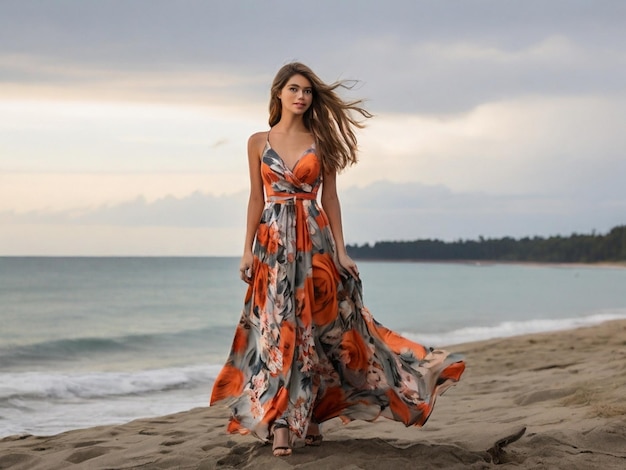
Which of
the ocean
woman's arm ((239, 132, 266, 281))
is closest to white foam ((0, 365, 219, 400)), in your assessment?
the ocean

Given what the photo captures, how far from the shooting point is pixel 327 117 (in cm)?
443

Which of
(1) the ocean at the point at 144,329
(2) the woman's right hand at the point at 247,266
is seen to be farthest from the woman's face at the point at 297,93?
(1) the ocean at the point at 144,329

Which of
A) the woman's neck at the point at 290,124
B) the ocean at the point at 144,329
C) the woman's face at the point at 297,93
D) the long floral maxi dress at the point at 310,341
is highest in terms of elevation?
the woman's face at the point at 297,93

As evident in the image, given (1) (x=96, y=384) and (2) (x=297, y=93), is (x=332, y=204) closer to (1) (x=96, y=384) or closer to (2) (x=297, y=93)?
Answer: (2) (x=297, y=93)

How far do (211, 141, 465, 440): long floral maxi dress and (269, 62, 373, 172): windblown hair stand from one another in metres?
0.11

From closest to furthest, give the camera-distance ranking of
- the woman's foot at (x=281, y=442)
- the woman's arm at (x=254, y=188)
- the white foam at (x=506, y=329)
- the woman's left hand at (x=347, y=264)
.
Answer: the woman's foot at (x=281, y=442), the woman's left hand at (x=347, y=264), the woman's arm at (x=254, y=188), the white foam at (x=506, y=329)

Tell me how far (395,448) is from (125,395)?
17.8 ft

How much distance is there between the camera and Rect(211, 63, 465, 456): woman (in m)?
4.18

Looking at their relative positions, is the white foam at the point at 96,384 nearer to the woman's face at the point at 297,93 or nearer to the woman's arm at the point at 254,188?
the woman's arm at the point at 254,188

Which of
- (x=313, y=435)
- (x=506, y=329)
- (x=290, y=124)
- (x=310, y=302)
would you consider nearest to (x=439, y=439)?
(x=313, y=435)

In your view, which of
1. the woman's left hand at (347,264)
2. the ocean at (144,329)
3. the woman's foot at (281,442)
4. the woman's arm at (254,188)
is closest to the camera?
the woman's foot at (281,442)

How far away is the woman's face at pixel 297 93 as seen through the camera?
4.32 m

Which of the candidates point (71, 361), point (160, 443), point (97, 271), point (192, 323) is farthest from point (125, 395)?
point (97, 271)

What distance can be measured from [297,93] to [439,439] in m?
2.03
